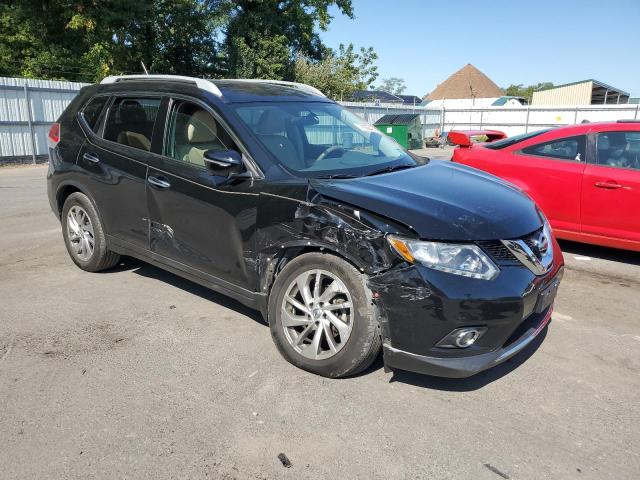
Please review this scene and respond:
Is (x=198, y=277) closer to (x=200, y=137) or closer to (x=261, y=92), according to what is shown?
(x=200, y=137)

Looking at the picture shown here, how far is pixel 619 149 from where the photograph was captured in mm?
5738

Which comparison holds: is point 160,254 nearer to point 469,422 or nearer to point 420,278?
point 420,278

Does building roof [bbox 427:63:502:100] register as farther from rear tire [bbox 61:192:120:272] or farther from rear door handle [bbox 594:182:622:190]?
rear tire [bbox 61:192:120:272]

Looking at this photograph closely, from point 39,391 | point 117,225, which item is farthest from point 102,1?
point 39,391

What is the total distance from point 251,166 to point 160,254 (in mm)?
1241

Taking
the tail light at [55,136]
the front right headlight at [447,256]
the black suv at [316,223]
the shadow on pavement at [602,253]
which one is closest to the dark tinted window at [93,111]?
the black suv at [316,223]

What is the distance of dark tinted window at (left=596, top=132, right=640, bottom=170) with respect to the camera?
5.63m

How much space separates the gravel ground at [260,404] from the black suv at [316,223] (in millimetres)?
292

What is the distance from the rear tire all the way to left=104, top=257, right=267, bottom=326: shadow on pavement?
0.23 meters

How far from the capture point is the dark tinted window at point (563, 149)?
5926 millimetres

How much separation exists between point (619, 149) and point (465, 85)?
9673cm

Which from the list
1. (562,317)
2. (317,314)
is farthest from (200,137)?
(562,317)

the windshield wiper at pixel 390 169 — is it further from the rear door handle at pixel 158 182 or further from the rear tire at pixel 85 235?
the rear tire at pixel 85 235

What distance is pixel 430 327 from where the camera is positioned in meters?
2.85
